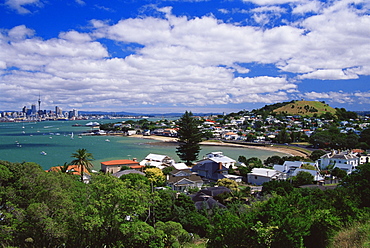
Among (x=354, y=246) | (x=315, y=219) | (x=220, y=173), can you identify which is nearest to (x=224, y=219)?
(x=315, y=219)

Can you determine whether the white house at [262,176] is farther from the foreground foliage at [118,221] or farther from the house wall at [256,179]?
the foreground foliage at [118,221]

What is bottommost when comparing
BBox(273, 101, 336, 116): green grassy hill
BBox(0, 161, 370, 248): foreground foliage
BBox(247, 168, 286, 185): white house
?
BBox(247, 168, 286, 185): white house

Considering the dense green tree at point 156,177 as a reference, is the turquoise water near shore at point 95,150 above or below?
below

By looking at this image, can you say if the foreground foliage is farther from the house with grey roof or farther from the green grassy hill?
the green grassy hill

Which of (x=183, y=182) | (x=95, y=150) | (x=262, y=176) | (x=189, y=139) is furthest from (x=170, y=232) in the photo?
(x=95, y=150)

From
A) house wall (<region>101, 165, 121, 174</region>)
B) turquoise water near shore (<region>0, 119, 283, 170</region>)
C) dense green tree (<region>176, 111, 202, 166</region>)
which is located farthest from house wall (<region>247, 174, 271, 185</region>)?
turquoise water near shore (<region>0, 119, 283, 170</region>)

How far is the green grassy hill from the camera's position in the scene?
4594 inches

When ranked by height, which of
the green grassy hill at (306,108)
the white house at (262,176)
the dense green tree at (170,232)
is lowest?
the white house at (262,176)

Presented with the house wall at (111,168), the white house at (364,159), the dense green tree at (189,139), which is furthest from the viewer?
the white house at (364,159)

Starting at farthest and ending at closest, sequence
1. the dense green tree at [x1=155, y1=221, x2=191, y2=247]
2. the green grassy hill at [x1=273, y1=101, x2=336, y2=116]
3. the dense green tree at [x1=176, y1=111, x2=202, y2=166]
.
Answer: the green grassy hill at [x1=273, y1=101, x2=336, y2=116], the dense green tree at [x1=176, y1=111, x2=202, y2=166], the dense green tree at [x1=155, y1=221, x2=191, y2=247]

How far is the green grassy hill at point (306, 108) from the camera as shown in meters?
117

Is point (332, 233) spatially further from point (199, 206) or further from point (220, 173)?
point (220, 173)

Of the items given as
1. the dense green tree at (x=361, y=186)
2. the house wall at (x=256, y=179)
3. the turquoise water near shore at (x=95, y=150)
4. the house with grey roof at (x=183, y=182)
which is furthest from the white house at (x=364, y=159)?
the dense green tree at (x=361, y=186)

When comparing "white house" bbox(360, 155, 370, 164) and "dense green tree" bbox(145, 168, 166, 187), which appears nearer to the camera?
"dense green tree" bbox(145, 168, 166, 187)
